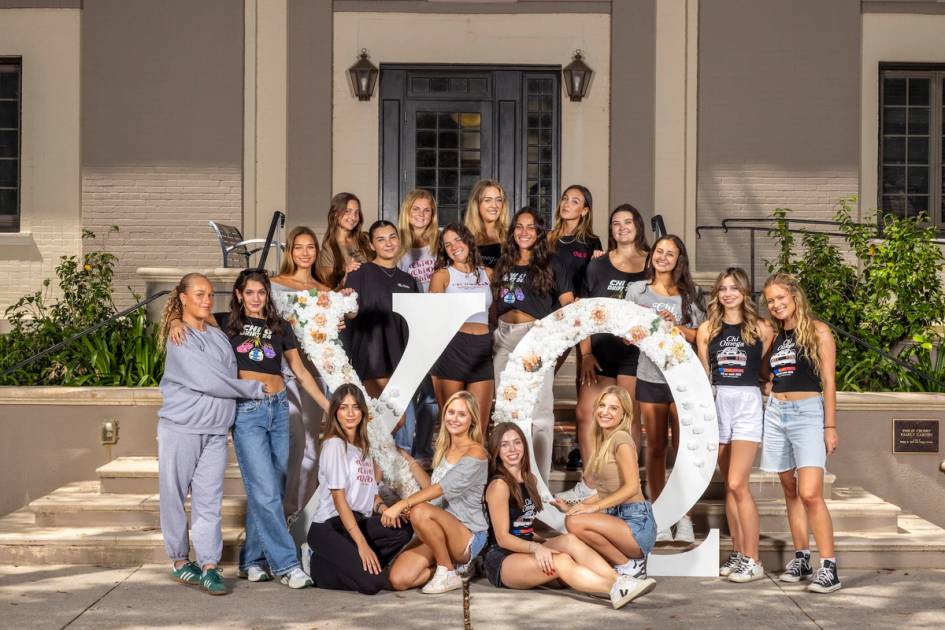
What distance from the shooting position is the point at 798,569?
680 cm

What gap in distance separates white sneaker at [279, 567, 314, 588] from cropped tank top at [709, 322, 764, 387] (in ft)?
8.56

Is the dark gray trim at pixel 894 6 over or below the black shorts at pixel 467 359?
over

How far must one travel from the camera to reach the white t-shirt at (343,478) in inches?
A: 262

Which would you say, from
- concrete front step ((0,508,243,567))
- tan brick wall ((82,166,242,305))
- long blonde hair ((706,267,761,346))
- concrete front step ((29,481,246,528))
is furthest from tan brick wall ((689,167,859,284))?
concrete front step ((0,508,243,567))

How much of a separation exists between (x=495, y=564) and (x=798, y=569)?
5.69ft

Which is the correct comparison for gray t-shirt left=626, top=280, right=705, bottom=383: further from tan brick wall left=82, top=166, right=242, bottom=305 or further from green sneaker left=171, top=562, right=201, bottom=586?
tan brick wall left=82, top=166, right=242, bottom=305

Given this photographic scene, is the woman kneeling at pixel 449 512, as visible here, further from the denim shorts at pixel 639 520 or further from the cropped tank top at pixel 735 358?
the cropped tank top at pixel 735 358

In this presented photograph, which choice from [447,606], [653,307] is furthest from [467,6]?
[447,606]

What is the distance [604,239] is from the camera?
13023 millimetres

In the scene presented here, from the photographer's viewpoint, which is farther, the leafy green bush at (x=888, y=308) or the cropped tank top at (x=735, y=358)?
the leafy green bush at (x=888, y=308)

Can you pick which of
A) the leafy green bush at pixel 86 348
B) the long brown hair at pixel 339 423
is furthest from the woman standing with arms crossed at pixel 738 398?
the leafy green bush at pixel 86 348

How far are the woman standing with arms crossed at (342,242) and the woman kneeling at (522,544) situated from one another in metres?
1.68

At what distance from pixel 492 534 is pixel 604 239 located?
660 centimetres

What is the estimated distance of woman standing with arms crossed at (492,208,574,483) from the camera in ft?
24.5
